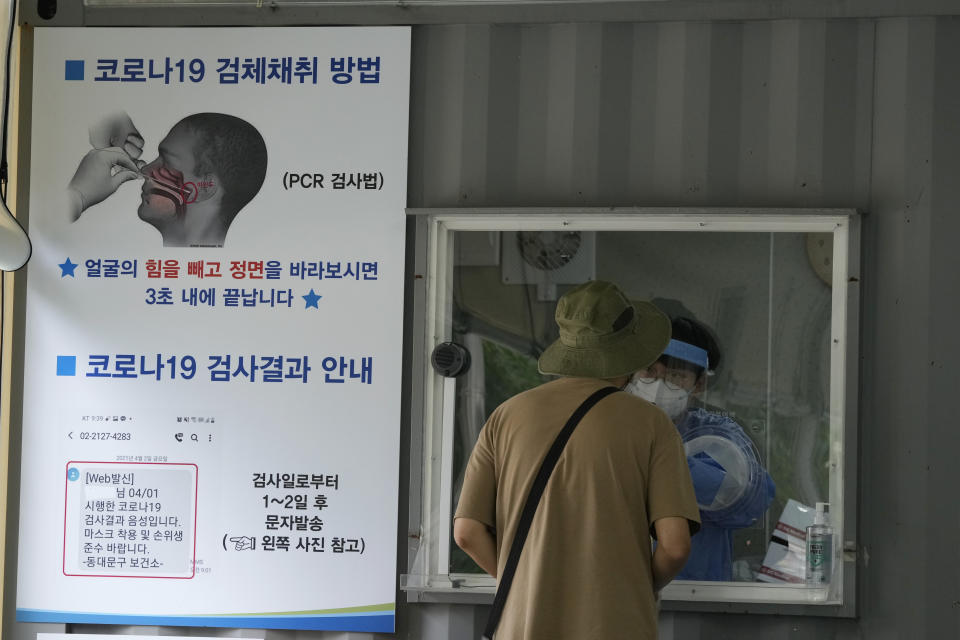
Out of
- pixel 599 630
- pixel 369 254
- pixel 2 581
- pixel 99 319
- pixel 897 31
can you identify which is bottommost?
pixel 2 581

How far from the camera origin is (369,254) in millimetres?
2961

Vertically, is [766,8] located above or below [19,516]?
above

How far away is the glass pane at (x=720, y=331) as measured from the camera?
2.81 meters

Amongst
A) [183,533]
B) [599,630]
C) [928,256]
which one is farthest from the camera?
[183,533]

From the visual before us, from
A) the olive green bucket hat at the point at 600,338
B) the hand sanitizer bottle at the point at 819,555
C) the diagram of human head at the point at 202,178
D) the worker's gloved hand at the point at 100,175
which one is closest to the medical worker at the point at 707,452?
the hand sanitizer bottle at the point at 819,555

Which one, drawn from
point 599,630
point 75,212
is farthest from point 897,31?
point 75,212

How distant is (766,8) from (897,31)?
1.22 feet

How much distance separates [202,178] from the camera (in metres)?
3.03

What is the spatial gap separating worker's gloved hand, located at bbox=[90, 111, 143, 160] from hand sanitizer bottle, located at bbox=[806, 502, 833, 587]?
2.27 metres

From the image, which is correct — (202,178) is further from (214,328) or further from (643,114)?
(643,114)

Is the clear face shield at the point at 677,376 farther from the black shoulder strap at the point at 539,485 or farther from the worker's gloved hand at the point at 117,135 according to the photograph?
the worker's gloved hand at the point at 117,135

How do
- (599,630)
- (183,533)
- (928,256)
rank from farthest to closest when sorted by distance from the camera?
(183,533) → (928,256) → (599,630)

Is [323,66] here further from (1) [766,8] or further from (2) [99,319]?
(1) [766,8]

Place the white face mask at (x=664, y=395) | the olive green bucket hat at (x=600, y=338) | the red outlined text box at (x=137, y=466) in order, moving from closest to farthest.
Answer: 1. the olive green bucket hat at (x=600, y=338)
2. the white face mask at (x=664, y=395)
3. the red outlined text box at (x=137, y=466)
